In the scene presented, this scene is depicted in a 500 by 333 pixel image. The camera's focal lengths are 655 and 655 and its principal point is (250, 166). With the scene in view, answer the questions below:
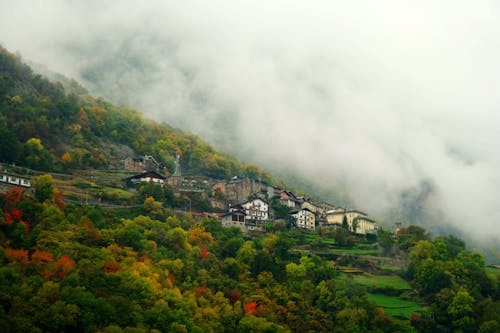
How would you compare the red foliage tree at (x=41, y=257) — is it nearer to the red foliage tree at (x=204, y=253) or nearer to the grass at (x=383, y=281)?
the red foliage tree at (x=204, y=253)

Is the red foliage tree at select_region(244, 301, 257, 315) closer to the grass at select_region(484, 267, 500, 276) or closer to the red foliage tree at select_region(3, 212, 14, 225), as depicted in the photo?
the red foliage tree at select_region(3, 212, 14, 225)

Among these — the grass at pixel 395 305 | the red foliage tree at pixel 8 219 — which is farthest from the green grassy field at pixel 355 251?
the red foliage tree at pixel 8 219

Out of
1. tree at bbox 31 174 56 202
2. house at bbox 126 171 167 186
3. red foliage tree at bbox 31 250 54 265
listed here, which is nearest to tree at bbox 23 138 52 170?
house at bbox 126 171 167 186

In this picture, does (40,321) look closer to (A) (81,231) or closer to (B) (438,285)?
(A) (81,231)

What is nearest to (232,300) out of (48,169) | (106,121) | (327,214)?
(48,169)

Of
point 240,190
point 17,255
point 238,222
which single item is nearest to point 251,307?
point 17,255
